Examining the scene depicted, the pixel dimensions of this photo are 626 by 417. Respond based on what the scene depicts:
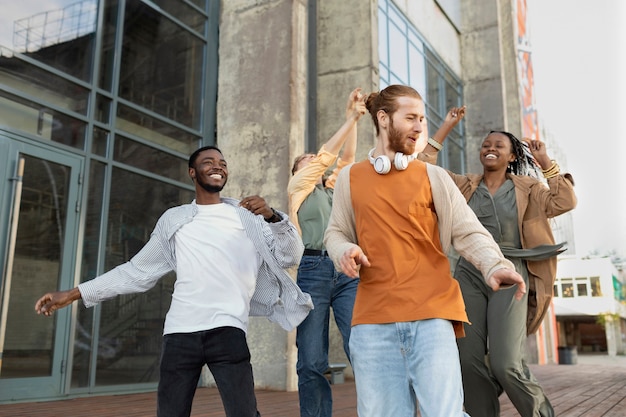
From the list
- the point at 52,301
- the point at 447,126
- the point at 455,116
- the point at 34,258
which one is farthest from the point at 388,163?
the point at 34,258

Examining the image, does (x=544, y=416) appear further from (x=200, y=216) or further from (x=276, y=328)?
(x=276, y=328)

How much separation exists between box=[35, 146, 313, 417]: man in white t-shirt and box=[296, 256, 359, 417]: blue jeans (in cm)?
36

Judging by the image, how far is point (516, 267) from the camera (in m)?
3.67

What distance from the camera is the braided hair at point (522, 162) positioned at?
4.05 metres

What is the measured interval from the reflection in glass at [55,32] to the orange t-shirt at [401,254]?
5.90 meters

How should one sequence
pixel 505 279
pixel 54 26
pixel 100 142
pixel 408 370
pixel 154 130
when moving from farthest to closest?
pixel 154 130
pixel 100 142
pixel 54 26
pixel 408 370
pixel 505 279

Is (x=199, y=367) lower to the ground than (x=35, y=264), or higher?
lower

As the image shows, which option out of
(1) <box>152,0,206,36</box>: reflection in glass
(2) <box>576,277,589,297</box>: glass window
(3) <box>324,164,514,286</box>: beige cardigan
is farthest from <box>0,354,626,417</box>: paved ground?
(2) <box>576,277,589,297</box>: glass window

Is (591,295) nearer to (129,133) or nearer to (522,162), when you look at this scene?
(129,133)

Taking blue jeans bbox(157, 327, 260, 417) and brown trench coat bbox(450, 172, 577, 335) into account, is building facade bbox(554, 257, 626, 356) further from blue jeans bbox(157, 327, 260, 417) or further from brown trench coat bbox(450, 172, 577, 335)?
blue jeans bbox(157, 327, 260, 417)

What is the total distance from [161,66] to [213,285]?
20.8 ft

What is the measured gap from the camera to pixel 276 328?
796 cm

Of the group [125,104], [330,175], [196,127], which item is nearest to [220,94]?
[196,127]

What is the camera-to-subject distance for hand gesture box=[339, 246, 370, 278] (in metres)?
2.20
